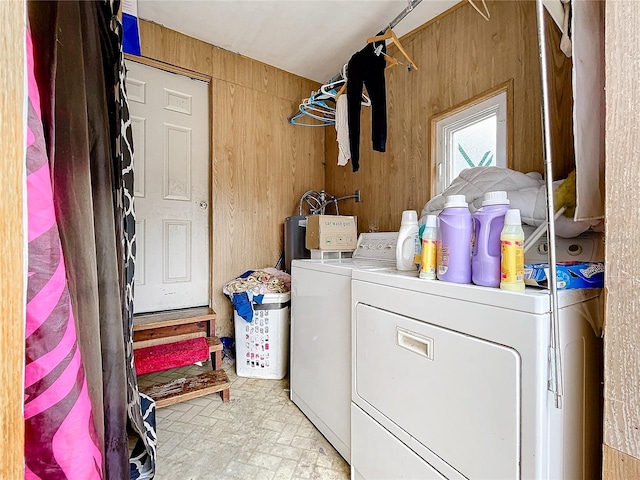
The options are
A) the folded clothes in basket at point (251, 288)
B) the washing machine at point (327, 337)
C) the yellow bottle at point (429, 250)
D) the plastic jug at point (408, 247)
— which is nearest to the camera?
the yellow bottle at point (429, 250)

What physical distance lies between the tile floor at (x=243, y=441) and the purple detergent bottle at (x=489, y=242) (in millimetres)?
1144

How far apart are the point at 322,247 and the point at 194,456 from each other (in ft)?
4.32

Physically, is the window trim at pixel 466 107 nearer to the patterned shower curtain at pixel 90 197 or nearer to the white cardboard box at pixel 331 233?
the white cardboard box at pixel 331 233

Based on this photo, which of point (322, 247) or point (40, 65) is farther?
point (322, 247)

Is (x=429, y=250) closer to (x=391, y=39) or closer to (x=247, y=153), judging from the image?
(x=391, y=39)

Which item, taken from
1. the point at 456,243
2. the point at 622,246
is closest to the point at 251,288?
the point at 456,243

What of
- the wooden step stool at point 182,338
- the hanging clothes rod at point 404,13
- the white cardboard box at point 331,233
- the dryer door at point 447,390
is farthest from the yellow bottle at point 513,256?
the wooden step stool at point 182,338

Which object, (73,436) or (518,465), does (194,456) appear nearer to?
(73,436)

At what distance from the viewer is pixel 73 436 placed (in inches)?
21.4

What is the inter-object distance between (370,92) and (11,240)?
6.55 ft

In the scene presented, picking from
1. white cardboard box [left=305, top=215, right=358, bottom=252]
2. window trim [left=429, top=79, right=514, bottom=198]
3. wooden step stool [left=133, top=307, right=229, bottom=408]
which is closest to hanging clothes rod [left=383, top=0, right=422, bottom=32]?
window trim [left=429, top=79, right=514, bottom=198]

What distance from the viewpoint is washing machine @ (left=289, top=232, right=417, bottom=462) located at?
54.1 inches

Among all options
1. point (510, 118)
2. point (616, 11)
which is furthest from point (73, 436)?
point (510, 118)

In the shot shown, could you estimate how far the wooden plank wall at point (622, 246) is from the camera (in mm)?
529
